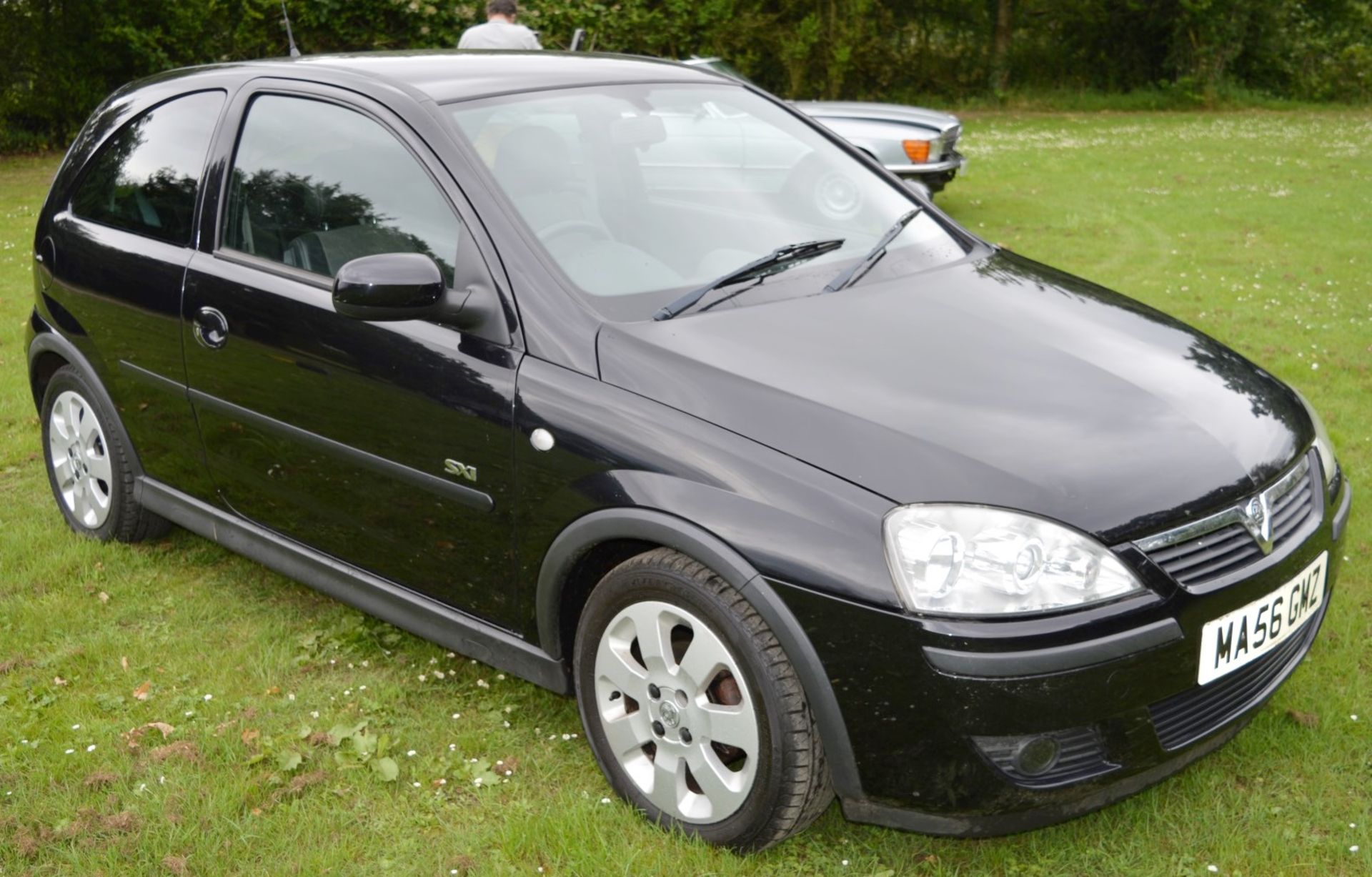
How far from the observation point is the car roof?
12.0 ft

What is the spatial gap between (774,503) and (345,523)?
149 cm

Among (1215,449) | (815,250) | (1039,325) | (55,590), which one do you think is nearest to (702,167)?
(815,250)

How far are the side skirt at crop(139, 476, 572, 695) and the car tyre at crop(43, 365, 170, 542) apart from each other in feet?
0.63

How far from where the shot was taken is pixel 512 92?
12.0 feet

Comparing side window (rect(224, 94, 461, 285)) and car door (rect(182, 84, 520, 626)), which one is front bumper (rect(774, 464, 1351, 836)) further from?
side window (rect(224, 94, 461, 285))

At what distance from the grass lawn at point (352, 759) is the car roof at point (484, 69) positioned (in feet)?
5.49

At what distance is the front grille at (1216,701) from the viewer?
107 inches

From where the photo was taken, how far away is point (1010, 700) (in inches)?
100

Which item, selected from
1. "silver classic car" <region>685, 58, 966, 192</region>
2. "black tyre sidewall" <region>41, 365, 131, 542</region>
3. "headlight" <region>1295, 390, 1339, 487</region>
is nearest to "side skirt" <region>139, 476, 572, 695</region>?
"black tyre sidewall" <region>41, 365, 131, 542</region>

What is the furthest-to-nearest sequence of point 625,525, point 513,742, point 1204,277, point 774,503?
point 1204,277 < point 513,742 < point 625,525 < point 774,503

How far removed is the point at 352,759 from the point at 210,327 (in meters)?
1.33

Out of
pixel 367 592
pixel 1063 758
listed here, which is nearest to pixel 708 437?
pixel 1063 758

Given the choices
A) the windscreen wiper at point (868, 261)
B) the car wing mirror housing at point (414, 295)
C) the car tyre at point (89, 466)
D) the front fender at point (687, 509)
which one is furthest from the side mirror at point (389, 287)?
→ the car tyre at point (89, 466)

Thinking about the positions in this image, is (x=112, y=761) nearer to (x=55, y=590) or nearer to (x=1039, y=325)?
(x=55, y=590)
